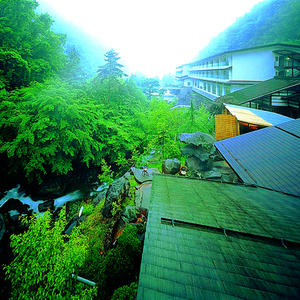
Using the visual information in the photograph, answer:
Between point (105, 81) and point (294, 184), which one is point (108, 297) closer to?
point (294, 184)

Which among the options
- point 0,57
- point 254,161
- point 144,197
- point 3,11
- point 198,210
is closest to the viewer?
point 198,210

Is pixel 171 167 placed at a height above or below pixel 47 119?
below

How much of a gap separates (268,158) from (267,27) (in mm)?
65207

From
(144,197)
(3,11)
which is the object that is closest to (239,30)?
(3,11)

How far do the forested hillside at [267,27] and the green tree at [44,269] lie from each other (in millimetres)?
52725

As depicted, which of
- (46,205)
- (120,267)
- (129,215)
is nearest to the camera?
(120,267)

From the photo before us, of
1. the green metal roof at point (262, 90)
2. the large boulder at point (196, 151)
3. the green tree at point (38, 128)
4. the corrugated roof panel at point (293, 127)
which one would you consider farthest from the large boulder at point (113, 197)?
the green metal roof at point (262, 90)

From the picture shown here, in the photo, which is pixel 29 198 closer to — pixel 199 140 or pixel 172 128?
pixel 172 128

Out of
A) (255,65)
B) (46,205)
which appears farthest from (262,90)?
(46,205)

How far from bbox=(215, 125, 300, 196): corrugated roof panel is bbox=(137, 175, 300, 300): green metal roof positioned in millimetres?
796

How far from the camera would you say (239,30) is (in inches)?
Answer: 2343

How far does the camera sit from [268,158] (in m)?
6.97

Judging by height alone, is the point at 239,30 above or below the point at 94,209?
above

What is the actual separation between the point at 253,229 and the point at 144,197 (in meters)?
8.06
